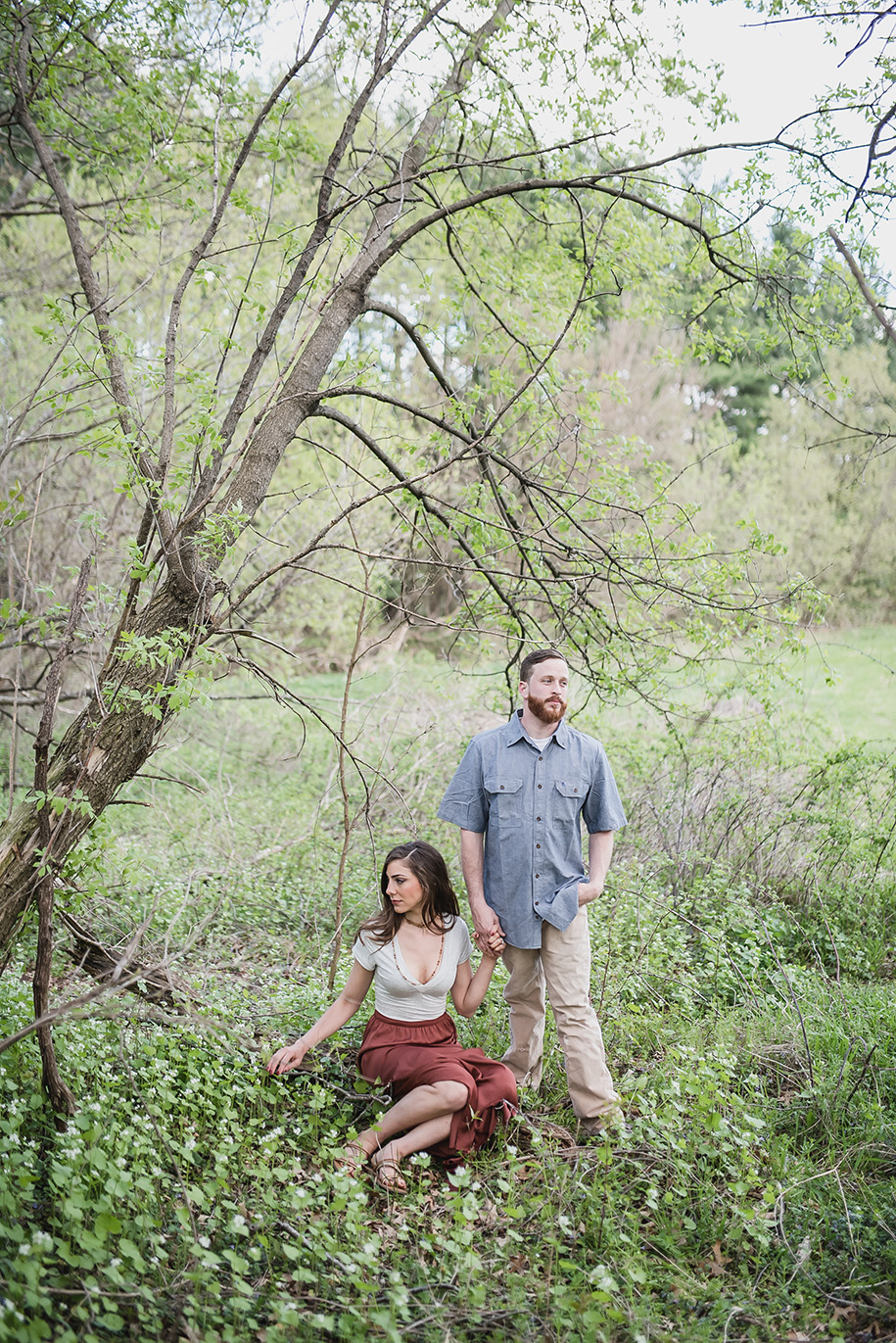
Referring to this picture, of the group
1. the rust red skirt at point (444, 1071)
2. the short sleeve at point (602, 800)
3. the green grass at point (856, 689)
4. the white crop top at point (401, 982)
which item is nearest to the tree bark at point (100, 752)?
the white crop top at point (401, 982)

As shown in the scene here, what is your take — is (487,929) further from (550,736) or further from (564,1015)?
(550,736)

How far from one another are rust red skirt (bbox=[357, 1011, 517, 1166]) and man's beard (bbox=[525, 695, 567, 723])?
51.4 inches

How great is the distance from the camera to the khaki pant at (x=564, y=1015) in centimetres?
395

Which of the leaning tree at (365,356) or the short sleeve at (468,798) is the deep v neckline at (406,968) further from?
the leaning tree at (365,356)

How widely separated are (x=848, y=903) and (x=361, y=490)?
7.46 meters

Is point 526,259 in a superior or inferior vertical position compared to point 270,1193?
superior

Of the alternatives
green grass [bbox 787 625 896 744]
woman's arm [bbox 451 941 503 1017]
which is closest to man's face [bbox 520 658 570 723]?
woman's arm [bbox 451 941 503 1017]

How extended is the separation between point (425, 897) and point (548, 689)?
3.29ft

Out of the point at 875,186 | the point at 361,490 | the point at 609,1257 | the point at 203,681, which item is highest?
the point at 875,186

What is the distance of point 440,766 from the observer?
973 cm

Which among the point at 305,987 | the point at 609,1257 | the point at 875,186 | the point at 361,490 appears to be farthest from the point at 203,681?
the point at 361,490

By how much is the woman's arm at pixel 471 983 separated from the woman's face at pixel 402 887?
1.16 ft

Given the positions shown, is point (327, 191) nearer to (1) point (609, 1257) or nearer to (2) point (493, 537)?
(2) point (493, 537)

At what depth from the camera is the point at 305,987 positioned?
5.03m
